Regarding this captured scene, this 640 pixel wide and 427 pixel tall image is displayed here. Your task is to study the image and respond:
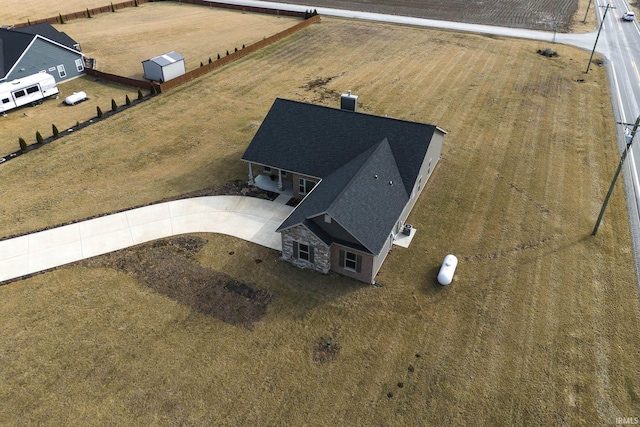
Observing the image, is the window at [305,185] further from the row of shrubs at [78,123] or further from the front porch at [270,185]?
the row of shrubs at [78,123]

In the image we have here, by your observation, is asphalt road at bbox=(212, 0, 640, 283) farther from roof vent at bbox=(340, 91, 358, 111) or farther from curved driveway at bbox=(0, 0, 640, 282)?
roof vent at bbox=(340, 91, 358, 111)

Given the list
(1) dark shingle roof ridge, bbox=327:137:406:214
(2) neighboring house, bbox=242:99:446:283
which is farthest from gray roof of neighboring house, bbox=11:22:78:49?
(1) dark shingle roof ridge, bbox=327:137:406:214

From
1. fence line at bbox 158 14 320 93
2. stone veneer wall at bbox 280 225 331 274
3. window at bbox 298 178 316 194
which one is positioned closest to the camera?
stone veneer wall at bbox 280 225 331 274

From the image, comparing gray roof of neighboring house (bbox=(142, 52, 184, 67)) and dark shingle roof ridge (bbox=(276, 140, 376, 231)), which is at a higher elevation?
gray roof of neighboring house (bbox=(142, 52, 184, 67))

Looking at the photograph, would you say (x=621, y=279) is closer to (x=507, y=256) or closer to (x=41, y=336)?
(x=507, y=256)

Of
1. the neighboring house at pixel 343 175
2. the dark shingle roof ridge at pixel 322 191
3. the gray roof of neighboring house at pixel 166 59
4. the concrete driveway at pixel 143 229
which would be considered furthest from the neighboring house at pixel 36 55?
the dark shingle roof ridge at pixel 322 191

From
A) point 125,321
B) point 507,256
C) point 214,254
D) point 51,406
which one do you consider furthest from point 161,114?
point 507,256

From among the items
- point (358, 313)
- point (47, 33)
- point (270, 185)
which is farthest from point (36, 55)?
point (358, 313)

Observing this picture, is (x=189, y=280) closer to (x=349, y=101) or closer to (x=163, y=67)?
(x=349, y=101)
